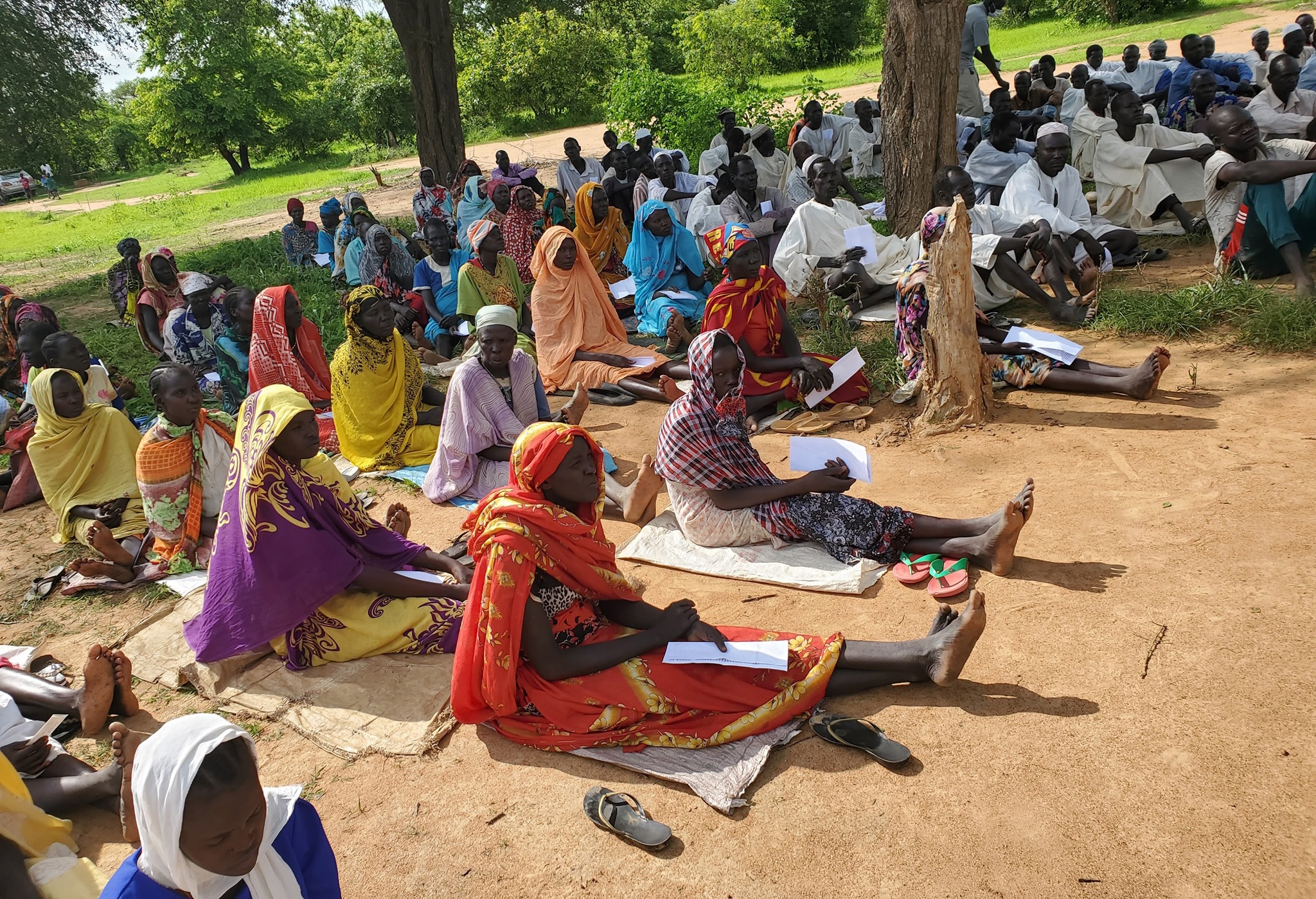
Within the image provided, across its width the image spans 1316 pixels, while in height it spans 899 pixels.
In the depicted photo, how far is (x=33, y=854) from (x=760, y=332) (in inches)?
191

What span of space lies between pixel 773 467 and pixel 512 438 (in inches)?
66.6

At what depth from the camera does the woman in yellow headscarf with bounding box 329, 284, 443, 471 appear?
19.7 feet

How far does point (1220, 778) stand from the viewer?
2.56m

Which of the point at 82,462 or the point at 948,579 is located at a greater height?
the point at 82,462

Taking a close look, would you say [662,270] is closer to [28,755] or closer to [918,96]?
[918,96]

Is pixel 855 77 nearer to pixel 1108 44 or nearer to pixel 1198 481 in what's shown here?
pixel 1108 44

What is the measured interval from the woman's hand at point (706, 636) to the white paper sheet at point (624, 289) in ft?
19.7

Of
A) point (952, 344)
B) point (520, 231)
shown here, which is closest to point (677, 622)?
point (952, 344)

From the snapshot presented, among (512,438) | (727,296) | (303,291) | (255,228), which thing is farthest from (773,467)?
(255,228)

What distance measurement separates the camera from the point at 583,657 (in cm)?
310

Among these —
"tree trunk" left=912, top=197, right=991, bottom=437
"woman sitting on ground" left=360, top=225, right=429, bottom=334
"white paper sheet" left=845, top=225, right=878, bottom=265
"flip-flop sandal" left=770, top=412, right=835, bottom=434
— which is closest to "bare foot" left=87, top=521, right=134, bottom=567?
"flip-flop sandal" left=770, top=412, right=835, bottom=434

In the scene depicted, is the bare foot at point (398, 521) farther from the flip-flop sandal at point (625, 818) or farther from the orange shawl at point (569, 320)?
the orange shawl at point (569, 320)

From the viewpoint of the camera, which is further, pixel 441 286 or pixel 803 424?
pixel 441 286

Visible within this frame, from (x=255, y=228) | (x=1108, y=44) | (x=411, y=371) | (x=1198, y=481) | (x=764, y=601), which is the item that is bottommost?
(x=764, y=601)
